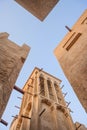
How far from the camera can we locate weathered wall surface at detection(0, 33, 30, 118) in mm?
3262

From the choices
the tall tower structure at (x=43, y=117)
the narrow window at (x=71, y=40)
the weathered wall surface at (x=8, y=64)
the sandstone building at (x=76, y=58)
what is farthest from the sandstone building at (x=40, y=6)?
the tall tower structure at (x=43, y=117)

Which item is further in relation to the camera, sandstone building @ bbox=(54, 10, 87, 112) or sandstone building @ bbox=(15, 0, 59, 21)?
sandstone building @ bbox=(54, 10, 87, 112)

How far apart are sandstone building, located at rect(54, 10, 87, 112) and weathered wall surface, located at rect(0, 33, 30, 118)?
158cm

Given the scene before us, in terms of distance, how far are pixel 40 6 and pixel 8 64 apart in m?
1.50

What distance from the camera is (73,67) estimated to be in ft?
18.9

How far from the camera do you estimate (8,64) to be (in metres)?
3.94

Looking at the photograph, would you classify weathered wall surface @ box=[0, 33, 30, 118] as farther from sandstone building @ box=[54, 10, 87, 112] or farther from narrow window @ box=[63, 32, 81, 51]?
narrow window @ box=[63, 32, 81, 51]

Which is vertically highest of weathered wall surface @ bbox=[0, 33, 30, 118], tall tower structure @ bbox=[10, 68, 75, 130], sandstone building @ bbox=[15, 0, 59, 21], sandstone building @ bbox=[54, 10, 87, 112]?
sandstone building @ bbox=[15, 0, 59, 21]

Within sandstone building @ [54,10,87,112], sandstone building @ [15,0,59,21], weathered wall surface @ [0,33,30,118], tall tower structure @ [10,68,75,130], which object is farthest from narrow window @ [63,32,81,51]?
tall tower structure @ [10,68,75,130]

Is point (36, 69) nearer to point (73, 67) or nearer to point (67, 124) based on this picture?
point (67, 124)

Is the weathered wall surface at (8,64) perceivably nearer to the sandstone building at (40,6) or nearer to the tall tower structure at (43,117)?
the sandstone building at (40,6)

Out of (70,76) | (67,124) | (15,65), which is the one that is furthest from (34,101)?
(15,65)

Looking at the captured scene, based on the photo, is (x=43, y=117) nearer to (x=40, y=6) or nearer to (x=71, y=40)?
(x=71, y=40)

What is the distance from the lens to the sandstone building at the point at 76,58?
509 cm
